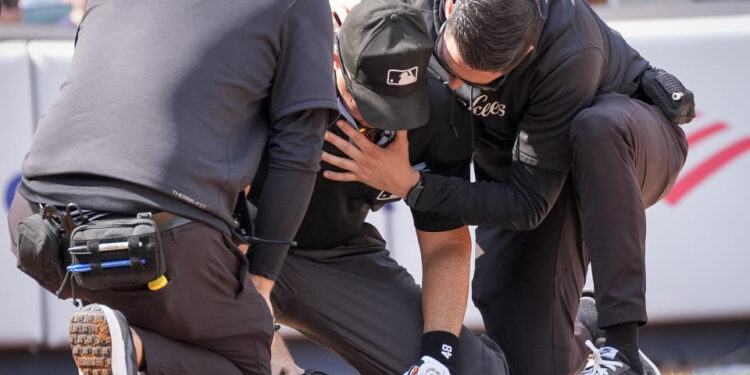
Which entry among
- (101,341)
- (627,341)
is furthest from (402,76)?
(101,341)

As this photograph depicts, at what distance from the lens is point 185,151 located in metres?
2.19

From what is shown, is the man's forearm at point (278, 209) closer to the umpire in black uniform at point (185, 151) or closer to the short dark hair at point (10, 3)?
the umpire in black uniform at point (185, 151)

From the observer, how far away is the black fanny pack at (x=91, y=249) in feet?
6.86

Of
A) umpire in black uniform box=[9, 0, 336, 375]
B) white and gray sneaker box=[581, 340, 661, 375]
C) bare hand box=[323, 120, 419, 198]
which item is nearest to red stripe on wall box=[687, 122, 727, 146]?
white and gray sneaker box=[581, 340, 661, 375]

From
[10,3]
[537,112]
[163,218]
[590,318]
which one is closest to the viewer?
[163,218]

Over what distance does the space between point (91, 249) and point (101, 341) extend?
0.60ft

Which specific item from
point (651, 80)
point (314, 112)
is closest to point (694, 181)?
point (651, 80)

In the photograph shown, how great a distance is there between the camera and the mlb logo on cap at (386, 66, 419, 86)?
9.00 ft

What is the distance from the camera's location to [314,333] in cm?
334

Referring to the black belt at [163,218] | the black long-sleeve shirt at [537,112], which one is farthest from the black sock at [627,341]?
the black belt at [163,218]

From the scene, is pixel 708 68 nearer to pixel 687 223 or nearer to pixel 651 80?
pixel 687 223

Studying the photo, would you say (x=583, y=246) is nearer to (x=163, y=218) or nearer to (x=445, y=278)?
(x=445, y=278)

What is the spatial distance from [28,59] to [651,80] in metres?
2.37

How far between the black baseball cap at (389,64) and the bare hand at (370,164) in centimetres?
17
